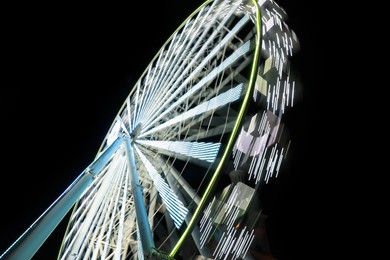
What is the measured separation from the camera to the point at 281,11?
7473 millimetres

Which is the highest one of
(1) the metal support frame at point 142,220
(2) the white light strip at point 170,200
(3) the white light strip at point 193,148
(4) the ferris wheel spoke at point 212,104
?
(4) the ferris wheel spoke at point 212,104

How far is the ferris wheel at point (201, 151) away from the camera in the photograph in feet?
15.0

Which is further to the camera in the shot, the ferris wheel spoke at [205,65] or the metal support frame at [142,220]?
the ferris wheel spoke at [205,65]

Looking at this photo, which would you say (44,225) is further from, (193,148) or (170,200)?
(193,148)

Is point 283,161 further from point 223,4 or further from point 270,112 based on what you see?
point 223,4

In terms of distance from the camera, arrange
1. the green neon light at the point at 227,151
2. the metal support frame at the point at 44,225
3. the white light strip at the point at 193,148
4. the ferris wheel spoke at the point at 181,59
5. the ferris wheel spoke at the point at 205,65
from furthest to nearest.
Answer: the ferris wheel spoke at the point at 181,59
the ferris wheel spoke at the point at 205,65
the white light strip at the point at 193,148
the green neon light at the point at 227,151
the metal support frame at the point at 44,225

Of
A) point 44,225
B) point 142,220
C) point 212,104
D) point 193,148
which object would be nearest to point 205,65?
point 212,104

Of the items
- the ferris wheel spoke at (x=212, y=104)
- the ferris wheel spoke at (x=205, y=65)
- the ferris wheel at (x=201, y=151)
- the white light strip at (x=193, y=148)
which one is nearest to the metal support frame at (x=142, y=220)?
the ferris wheel at (x=201, y=151)

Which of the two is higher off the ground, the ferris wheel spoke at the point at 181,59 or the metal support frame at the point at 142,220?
the ferris wheel spoke at the point at 181,59

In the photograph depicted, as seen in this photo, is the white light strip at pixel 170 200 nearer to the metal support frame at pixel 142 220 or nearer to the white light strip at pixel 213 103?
the metal support frame at pixel 142 220

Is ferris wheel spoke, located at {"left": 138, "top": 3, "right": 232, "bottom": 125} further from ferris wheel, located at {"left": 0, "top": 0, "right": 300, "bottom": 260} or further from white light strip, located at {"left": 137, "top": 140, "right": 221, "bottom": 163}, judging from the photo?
white light strip, located at {"left": 137, "top": 140, "right": 221, "bottom": 163}

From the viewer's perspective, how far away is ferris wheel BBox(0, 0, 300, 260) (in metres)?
4.56

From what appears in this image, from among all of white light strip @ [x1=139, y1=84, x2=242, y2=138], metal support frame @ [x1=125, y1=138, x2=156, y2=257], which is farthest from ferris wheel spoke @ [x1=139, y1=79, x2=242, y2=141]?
metal support frame @ [x1=125, y1=138, x2=156, y2=257]

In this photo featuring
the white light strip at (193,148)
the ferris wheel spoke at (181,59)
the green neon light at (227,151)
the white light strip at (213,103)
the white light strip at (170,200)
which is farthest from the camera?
the ferris wheel spoke at (181,59)
